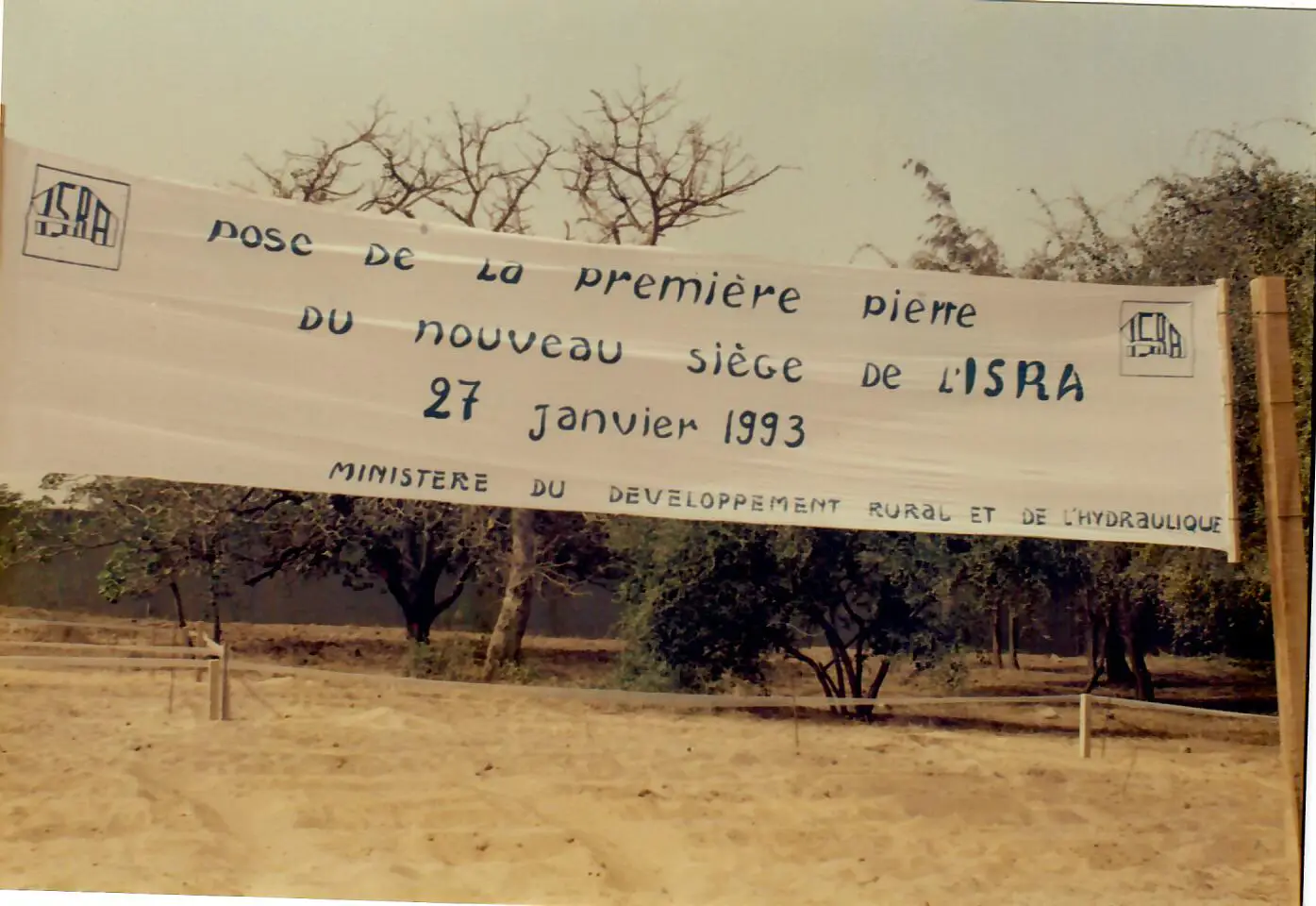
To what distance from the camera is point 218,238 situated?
12.2 ft

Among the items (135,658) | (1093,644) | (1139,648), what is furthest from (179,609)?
(1139,648)

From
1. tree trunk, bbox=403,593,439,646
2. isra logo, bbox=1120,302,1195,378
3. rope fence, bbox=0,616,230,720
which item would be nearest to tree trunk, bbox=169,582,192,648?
rope fence, bbox=0,616,230,720

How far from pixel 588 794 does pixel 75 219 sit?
3.60 metres

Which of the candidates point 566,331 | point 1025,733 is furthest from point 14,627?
point 1025,733

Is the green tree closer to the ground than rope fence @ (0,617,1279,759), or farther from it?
farther from it

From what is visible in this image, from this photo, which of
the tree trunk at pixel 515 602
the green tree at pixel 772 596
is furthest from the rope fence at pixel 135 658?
the green tree at pixel 772 596

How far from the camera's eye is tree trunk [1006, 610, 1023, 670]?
773cm

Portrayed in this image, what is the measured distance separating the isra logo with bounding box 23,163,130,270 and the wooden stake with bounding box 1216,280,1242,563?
151 inches

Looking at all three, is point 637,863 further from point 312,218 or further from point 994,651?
point 994,651

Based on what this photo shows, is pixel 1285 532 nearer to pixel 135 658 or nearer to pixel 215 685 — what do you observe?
pixel 215 685

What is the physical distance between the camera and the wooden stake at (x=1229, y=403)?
12.1 feet

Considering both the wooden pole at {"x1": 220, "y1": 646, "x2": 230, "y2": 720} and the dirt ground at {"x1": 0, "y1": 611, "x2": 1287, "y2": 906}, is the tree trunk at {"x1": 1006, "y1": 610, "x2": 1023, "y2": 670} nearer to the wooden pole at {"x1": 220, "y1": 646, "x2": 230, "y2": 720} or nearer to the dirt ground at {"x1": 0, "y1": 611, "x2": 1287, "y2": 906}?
the dirt ground at {"x1": 0, "y1": 611, "x2": 1287, "y2": 906}

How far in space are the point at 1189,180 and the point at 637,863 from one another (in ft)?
17.1

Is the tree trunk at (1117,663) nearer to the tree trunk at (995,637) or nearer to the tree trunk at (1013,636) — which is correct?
the tree trunk at (1013,636)
